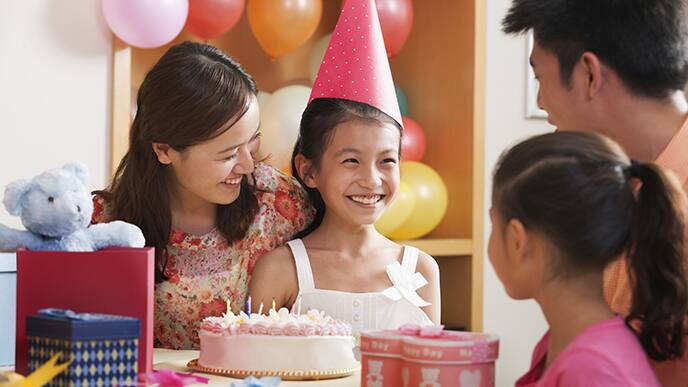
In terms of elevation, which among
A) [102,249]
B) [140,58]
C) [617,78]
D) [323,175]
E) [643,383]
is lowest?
[643,383]

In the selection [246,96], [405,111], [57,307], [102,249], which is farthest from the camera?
[405,111]

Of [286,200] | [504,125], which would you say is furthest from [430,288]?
[504,125]

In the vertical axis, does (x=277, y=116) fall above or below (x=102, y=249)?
above

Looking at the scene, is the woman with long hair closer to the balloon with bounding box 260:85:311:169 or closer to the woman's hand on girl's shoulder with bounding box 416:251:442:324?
the woman's hand on girl's shoulder with bounding box 416:251:442:324

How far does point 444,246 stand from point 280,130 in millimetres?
658

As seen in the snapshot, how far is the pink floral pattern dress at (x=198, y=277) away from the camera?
1899mm

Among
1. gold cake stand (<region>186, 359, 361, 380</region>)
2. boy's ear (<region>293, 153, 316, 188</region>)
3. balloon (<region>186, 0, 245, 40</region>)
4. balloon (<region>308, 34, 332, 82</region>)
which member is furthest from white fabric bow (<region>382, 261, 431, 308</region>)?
balloon (<region>308, 34, 332, 82</region>)

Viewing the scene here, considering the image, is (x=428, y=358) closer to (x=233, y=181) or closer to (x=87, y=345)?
A: (x=87, y=345)

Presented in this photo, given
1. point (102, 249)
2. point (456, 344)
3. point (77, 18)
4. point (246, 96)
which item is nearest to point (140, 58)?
point (77, 18)

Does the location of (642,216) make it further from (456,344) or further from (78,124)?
(78,124)

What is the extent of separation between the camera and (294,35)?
2748mm

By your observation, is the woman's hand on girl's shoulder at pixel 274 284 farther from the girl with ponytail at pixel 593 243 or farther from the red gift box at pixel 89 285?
the girl with ponytail at pixel 593 243

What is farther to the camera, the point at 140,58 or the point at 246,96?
the point at 140,58

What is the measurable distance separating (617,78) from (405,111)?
5.54 ft
